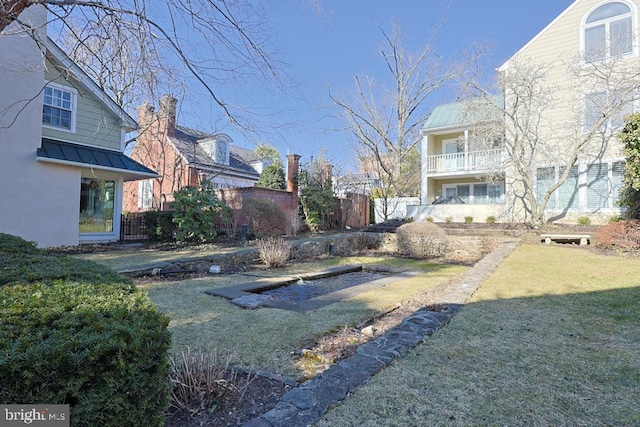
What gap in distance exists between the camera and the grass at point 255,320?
3102 mm

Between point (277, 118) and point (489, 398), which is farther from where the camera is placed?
point (277, 118)

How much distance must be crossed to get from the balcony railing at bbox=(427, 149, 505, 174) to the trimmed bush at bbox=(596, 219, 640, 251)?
6243 mm

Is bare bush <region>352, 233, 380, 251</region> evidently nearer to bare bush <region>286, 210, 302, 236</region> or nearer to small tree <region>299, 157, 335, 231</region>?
bare bush <region>286, 210, 302, 236</region>

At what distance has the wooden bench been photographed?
11016mm

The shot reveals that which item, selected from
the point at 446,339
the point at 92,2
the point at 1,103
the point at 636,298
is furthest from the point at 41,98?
the point at 636,298

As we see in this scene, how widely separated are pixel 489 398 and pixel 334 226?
635 inches

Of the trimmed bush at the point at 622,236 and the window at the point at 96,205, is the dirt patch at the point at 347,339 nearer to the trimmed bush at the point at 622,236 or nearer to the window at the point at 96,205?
the trimmed bush at the point at 622,236

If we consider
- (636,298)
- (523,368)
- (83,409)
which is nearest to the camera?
(83,409)

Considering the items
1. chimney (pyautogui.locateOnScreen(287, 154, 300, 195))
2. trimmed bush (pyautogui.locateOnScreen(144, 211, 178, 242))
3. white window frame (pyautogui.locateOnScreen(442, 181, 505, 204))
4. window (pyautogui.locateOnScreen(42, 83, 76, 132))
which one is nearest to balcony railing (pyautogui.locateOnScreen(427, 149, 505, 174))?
white window frame (pyautogui.locateOnScreen(442, 181, 505, 204))

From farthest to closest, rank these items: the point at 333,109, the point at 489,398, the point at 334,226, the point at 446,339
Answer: the point at 333,109 < the point at 334,226 < the point at 446,339 < the point at 489,398

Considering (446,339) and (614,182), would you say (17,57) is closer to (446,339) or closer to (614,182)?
(446,339)

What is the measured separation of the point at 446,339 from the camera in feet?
10.5

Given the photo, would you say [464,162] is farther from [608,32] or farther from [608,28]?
[608,28]

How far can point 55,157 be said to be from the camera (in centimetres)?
988
